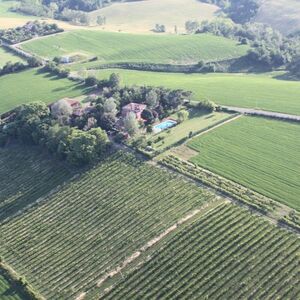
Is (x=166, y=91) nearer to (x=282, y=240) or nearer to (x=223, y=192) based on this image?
(x=223, y=192)

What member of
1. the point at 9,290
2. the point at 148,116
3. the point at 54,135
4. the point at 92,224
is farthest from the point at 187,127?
the point at 9,290

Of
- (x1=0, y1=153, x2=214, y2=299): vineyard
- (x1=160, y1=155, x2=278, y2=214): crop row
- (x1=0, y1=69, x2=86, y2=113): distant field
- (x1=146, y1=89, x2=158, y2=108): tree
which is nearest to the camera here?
(x1=0, y1=153, x2=214, y2=299): vineyard

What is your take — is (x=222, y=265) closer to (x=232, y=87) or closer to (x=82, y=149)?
(x=82, y=149)

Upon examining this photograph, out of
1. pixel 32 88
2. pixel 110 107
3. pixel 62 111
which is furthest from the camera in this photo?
pixel 32 88

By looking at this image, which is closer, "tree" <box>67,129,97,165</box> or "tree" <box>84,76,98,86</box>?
"tree" <box>67,129,97,165</box>

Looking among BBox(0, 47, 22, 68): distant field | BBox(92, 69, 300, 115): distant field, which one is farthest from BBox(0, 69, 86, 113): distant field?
BBox(0, 47, 22, 68): distant field

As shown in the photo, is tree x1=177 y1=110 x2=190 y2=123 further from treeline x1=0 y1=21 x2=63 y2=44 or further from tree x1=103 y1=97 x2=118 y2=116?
treeline x1=0 y1=21 x2=63 y2=44

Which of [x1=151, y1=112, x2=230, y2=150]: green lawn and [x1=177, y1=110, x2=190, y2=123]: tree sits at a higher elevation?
[x1=177, y1=110, x2=190, y2=123]: tree
